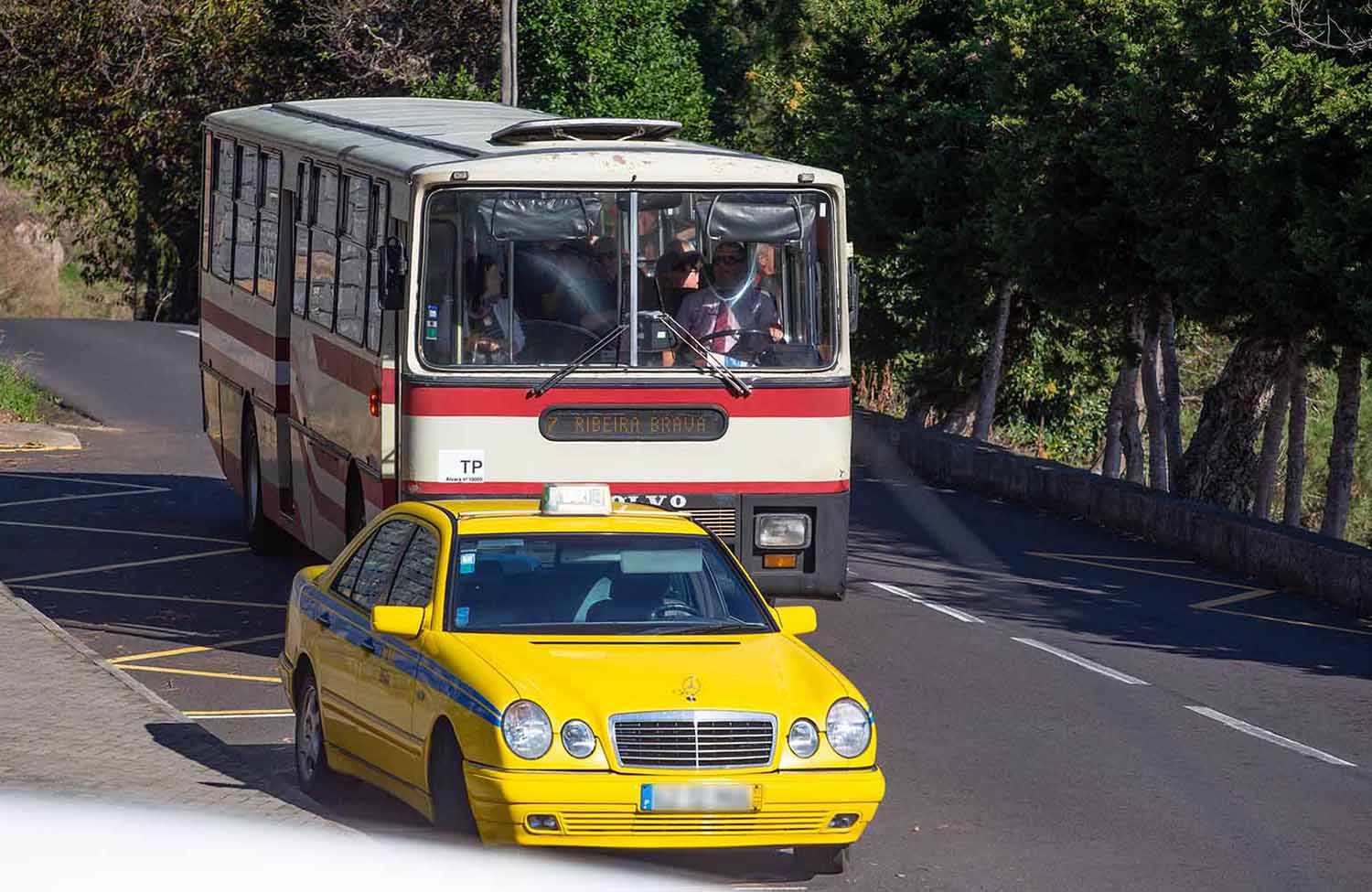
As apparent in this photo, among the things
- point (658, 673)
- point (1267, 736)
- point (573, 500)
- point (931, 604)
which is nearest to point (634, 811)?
point (658, 673)

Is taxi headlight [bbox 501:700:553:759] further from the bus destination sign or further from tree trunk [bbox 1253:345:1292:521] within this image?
tree trunk [bbox 1253:345:1292:521]


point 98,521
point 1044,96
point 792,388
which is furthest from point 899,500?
point 792,388

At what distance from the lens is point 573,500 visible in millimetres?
10102

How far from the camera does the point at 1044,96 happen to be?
25.6m

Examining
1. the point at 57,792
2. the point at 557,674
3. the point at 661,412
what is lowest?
the point at 57,792

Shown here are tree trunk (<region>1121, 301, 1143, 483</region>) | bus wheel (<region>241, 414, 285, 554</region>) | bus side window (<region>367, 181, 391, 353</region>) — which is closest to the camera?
bus side window (<region>367, 181, 391, 353</region>)

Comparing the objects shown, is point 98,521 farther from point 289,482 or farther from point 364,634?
point 364,634

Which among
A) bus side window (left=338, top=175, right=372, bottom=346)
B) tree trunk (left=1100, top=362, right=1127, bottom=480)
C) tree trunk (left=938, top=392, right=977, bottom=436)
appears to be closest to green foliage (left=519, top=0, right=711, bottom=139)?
tree trunk (left=938, top=392, right=977, bottom=436)

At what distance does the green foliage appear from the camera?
4100 cm

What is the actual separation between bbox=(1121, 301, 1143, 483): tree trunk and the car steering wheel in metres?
16.3

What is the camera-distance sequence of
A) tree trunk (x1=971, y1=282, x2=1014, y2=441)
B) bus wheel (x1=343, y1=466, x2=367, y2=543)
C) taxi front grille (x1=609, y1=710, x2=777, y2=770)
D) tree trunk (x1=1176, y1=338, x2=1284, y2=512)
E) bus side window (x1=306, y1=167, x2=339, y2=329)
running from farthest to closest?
tree trunk (x1=971, y1=282, x2=1014, y2=441) < tree trunk (x1=1176, y1=338, x2=1284, y2=512) < bus side window (x1=306, y1=167, x2=339, y2=329) < bus wheel (x1=343, y1=466, x2=367, y2=543) < taxi front grille (x1=609, y1=710, x2=777, y2=770)

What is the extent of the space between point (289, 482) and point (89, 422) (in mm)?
12980

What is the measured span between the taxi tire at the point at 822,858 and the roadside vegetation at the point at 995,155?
11032mm

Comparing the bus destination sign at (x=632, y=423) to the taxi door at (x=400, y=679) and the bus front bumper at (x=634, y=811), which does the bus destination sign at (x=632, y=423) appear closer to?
the taxi door at (x=400, y=679)
